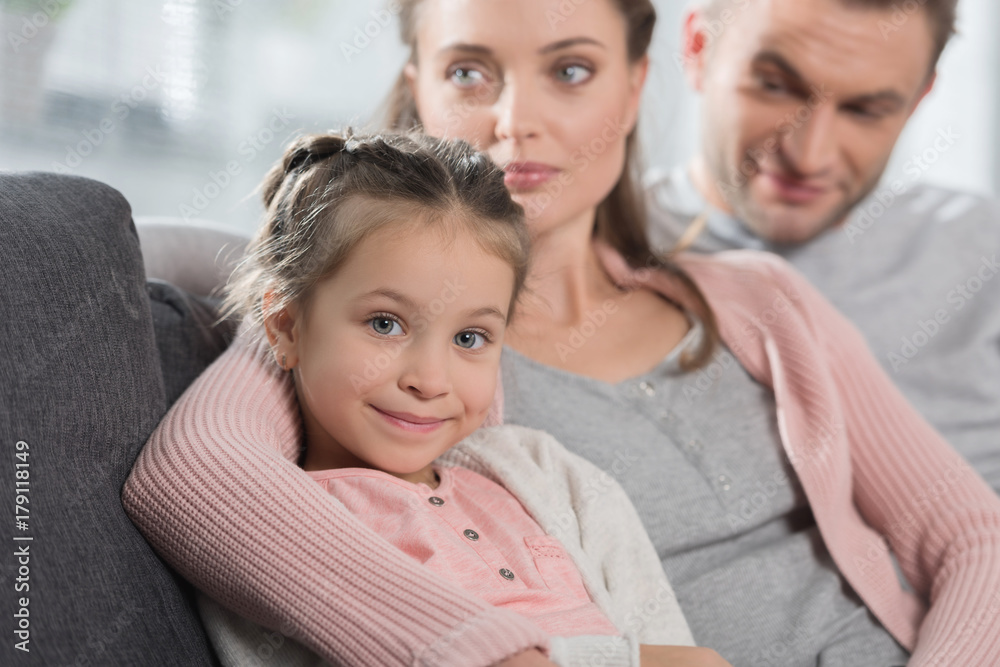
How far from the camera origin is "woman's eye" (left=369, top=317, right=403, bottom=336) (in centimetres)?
95

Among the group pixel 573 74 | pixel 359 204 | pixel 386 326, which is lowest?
pixel 386 326

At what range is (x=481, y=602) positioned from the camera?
81 cm

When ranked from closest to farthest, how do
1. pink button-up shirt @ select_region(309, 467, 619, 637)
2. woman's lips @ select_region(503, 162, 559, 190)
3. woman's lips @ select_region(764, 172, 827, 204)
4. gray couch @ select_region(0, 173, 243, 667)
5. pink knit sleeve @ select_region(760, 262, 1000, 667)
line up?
gray couch @ select_region(0, 173, 243, 667)
pink button-up shirt @ select_region(309, 467, 619, 637)
pink knit sleeve @ select_region(760, 262, 1000, 667)
woman's lips @ select_region(503, 162, 559, 190)
woman's lips @ select_region(764, 172, 827, 204)

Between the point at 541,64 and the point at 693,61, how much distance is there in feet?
2.74

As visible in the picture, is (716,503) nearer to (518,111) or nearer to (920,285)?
(518,111)

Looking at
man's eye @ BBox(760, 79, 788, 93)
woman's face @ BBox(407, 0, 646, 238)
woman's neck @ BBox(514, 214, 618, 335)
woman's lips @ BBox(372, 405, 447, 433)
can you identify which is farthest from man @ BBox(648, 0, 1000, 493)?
woman's lips @ BBox(372, 405, 447, 433)

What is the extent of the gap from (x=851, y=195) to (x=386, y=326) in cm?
134

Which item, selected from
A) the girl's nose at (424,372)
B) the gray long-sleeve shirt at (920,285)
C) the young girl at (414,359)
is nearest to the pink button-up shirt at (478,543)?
the young girl at (414,359)

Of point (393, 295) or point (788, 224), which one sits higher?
point (393, 295)

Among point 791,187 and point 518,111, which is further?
point 791,187

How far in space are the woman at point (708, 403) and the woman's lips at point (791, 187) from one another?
1.27ft

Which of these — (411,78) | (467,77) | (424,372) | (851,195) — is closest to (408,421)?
(424,372)

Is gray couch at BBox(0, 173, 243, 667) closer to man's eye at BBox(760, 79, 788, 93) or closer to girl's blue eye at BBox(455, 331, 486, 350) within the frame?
girl's blue eye at BBox(455, 331, 486, 350)

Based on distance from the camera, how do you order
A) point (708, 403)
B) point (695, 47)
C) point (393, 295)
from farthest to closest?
point (695, 47)
point (708, 403)
point (393, 295)
